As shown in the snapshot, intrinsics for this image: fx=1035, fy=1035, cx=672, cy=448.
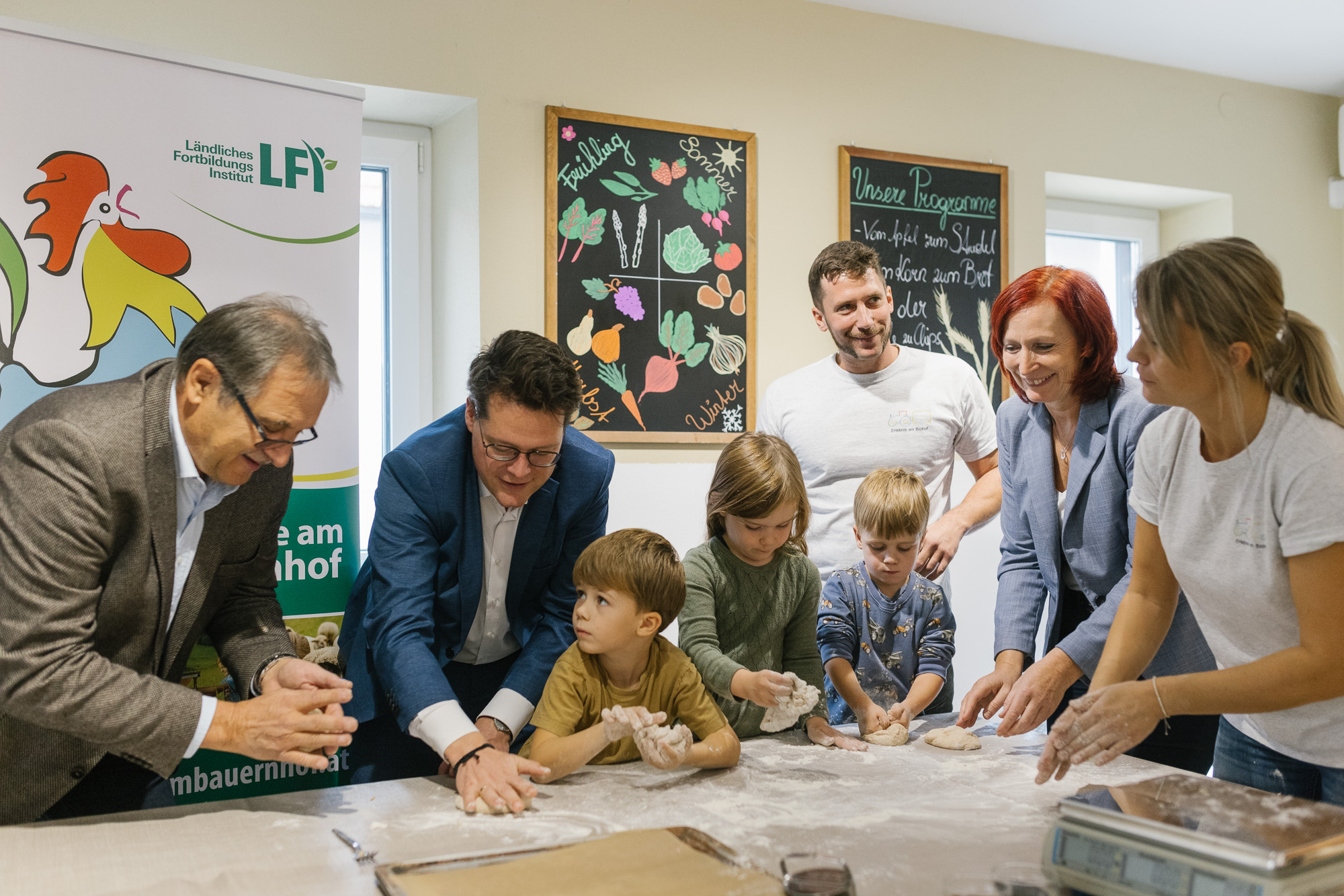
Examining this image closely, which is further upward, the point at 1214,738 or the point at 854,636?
the point at 854,636

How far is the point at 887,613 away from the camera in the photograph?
2176mm

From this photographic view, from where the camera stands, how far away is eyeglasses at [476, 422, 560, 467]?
1.74 m

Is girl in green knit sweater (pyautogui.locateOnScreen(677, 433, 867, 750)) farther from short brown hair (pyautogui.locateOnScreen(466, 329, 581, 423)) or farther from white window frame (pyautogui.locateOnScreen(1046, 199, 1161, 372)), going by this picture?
white window frame (pyautogui.locateOnScreen(1046, 199, 1161, 372))

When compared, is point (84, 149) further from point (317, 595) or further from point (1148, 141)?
point (1148, 141)

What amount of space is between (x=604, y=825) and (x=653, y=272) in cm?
215

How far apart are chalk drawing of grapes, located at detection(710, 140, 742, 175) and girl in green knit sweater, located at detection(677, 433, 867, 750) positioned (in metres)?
1.58

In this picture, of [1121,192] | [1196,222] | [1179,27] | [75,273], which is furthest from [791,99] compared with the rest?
[75,273]

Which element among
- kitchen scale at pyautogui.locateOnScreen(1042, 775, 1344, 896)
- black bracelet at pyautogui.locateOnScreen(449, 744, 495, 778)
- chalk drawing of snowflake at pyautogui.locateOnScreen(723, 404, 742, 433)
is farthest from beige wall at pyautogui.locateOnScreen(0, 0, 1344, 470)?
kitchen scale at pyautogui.locateOnScreen(1042, 775, 1344, 896)

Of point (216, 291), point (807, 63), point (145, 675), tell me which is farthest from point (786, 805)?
point (807, 63)

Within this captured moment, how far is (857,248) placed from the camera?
262 cm

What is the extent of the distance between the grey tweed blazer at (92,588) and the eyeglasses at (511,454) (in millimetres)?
400

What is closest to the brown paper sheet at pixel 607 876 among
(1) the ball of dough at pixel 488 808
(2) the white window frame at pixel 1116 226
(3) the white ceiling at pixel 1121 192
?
(1) the ball of dough at pixel 488 808

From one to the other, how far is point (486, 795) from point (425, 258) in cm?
214

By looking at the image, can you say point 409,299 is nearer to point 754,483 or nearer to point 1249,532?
point 754,483
